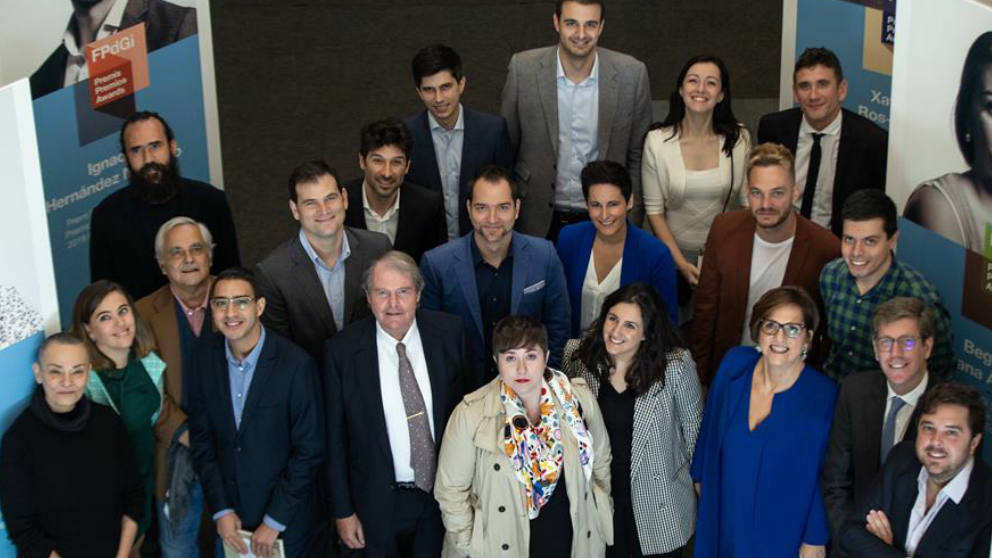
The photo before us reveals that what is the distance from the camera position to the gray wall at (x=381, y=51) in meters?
10.4

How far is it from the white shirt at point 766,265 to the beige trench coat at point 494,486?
1.10 metres

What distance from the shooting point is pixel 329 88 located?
10695mm

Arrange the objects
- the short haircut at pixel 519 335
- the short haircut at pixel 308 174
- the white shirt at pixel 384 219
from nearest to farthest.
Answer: the short haircut at pixel 519 335 → the short haircut at pixel 308 174 → the white shirt at pixel 384 219

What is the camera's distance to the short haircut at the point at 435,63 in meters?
6.05

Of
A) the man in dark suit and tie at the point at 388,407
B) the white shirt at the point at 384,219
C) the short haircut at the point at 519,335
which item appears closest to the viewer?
the short haircut at the point at 519,335

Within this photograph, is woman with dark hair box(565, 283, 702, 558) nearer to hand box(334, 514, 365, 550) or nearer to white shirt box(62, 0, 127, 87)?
hand box(334, 514, 365, 550)

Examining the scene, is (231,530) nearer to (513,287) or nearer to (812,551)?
(513,287)

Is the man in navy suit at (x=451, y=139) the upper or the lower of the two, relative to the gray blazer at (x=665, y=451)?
upper

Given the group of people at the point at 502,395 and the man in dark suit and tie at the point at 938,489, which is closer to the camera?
the man in dark suit and tie at the point at 938,489

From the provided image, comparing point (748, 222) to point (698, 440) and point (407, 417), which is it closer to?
point (698, 440)

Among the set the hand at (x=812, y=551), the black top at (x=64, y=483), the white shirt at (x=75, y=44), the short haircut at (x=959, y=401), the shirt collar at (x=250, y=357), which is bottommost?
the hand at (x=812, y=551)

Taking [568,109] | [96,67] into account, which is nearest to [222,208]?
[96,67]

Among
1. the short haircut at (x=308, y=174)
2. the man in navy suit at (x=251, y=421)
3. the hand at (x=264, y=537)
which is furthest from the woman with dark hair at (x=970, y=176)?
the hand at (x=264, y=537)

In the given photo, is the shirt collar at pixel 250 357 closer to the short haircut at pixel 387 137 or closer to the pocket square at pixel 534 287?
the pocket square at pixel 534 287
